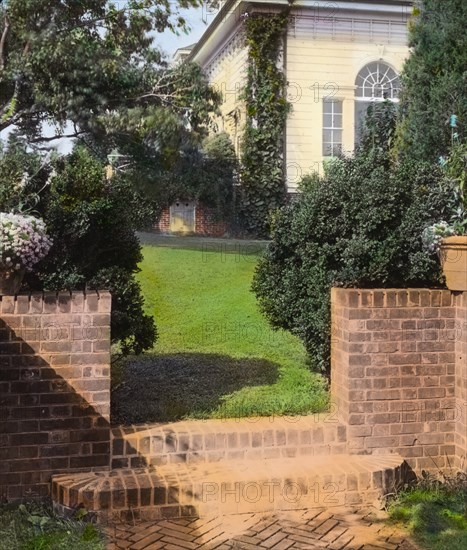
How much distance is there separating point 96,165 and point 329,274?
6.91ft

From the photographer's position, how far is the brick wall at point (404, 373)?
198 inches

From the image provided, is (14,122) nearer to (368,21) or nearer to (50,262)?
(50,262)

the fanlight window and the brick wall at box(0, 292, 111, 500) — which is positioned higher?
the fanlight window

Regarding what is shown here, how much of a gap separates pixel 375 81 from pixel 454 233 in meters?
11.9

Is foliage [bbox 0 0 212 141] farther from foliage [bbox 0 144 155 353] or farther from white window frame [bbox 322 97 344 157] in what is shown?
white window frame [bbox 322 97 344 157]

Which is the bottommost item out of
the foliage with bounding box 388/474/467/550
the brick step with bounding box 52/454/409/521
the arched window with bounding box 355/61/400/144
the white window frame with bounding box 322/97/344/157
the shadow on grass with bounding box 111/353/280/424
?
the foliage with bounding box 388/474/467/550

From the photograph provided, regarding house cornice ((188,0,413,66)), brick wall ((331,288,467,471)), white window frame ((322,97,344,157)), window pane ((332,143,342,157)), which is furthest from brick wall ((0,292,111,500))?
house cornice ((188,0,413,66))

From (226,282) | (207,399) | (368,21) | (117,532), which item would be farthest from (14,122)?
(368,21)

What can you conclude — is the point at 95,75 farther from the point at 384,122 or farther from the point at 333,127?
the point at 333,127

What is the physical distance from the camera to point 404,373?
5094 mm

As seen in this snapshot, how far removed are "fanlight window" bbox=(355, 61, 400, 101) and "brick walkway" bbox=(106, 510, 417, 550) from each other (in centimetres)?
1321

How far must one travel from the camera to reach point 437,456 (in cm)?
516

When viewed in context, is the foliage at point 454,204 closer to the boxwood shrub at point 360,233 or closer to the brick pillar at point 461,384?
the boxwood shrub at point 360,233

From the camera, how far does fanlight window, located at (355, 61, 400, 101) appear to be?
1603 centimetres
